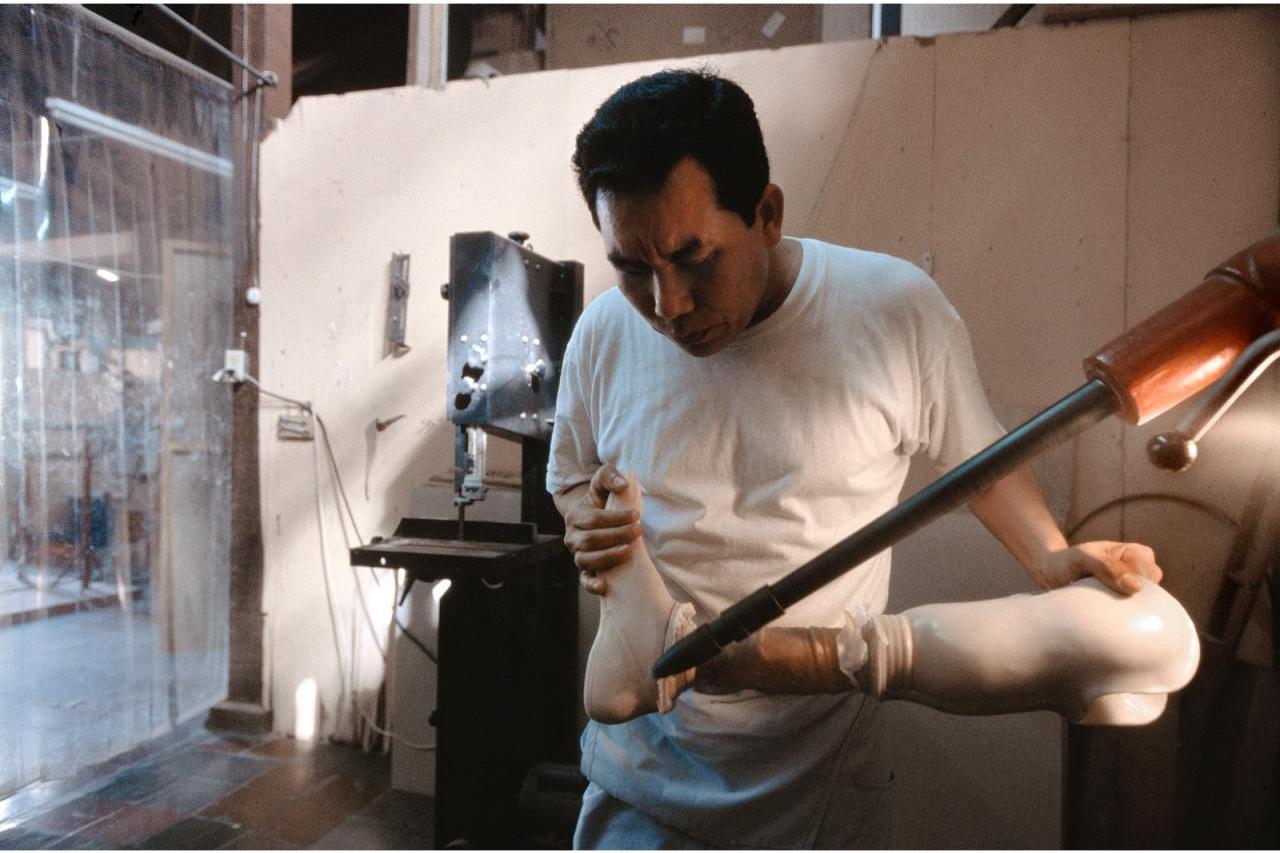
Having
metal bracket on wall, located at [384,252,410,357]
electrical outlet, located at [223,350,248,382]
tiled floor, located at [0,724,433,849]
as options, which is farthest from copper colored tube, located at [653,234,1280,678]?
electrical outlet, located at [223,350,248,382]

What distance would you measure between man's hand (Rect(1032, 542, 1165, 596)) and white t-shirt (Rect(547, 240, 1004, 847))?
249mm

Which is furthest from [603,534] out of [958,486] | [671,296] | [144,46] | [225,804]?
[144,46]

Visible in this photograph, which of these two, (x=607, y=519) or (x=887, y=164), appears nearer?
(x=607, y=519)

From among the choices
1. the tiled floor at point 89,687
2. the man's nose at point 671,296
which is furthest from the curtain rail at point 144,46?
the man's nose at point 671,296

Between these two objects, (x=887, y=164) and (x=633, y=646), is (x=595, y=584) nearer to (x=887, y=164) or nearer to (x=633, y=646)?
(x=633, y=646)

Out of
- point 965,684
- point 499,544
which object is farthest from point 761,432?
point 499,544

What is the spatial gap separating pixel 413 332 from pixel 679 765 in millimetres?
2213

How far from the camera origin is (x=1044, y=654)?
28.0 inches

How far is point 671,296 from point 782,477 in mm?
320

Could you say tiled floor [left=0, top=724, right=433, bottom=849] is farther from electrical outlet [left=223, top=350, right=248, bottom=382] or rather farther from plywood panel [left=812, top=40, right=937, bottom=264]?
plywood panel [left=812, top=40, right=937, bottom=264]

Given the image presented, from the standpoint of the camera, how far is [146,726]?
2.87 meters

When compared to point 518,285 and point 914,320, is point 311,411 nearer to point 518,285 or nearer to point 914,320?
point 518,285

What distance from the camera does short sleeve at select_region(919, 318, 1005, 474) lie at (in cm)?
103

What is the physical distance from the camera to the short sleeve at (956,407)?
103 centimetres
